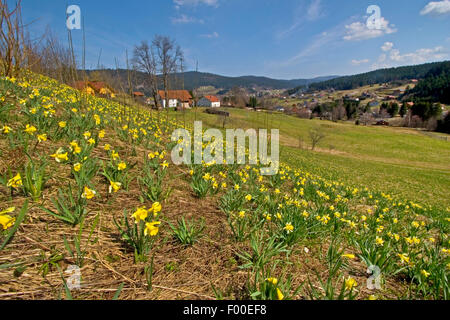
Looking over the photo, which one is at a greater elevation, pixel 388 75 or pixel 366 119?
pixel 388 75

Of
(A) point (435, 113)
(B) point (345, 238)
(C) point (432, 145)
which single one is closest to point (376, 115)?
(A) point (435, 113)

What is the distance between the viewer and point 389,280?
184cm

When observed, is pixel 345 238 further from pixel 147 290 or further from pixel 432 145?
pixel 432 145

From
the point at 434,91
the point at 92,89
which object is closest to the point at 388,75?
the point at 434,91

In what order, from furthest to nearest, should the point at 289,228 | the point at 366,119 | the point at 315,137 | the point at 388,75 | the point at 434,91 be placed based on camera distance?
1. the point at 388,75
2. the point at 434,91
3. the point at 366,119
4. the point at 315,137
5. the point at 289,228

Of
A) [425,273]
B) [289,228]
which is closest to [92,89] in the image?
[289,228]

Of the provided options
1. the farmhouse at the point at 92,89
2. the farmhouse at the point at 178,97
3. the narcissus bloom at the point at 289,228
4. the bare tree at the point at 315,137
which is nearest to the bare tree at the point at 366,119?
the bare tree at the point at 315,137

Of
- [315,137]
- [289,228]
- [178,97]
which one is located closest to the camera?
[289,228]

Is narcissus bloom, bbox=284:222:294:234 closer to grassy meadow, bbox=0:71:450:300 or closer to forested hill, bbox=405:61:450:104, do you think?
grassy meadow, bbox=0:71:450:300

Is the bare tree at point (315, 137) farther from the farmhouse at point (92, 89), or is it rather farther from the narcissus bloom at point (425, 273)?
the narcissus bloom at point (425, 273)

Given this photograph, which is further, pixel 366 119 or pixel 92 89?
pixel 366 119

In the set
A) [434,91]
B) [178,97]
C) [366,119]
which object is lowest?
[178,97]

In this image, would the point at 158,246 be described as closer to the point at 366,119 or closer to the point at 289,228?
the point at 289,228

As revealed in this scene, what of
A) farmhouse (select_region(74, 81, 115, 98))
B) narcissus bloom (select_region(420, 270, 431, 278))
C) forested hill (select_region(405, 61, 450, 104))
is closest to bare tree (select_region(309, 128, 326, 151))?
farmhouse (select_region(74, 81, 115, 98))
